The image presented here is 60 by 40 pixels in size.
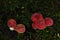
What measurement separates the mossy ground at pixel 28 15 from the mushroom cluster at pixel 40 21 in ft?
0.28

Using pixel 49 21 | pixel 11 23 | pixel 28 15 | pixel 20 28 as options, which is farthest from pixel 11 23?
pixel 49 21

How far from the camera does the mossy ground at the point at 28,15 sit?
214cm

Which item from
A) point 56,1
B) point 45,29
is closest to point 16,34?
point 45,29

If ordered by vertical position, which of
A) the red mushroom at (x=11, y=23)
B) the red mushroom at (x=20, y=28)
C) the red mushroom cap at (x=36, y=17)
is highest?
the red mushroom cap at (x=36, y=17)

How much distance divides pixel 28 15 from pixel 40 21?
200 millimetres

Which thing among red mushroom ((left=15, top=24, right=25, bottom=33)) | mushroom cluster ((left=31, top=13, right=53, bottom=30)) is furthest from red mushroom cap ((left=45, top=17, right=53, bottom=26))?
red mushroom ((left=15, top=24, right=25, bottom=33))

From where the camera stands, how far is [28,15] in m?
2.17

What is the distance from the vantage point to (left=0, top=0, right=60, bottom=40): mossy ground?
7.03 feet

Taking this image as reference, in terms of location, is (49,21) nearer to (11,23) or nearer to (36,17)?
(36,17)

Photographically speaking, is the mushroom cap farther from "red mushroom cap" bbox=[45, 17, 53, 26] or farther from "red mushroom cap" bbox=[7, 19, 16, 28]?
"red mushroom cap" bbox=[7, 19, 16, 28]

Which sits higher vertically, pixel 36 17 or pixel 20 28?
pixel 36 17

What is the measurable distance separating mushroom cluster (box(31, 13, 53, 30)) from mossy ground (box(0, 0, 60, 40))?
85 millimetres

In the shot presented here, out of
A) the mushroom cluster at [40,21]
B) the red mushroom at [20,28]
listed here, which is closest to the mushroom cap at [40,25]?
the mushroom cluster at [40,21]

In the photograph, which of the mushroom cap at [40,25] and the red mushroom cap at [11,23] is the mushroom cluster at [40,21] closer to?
the mushroom cap at [40,25]
